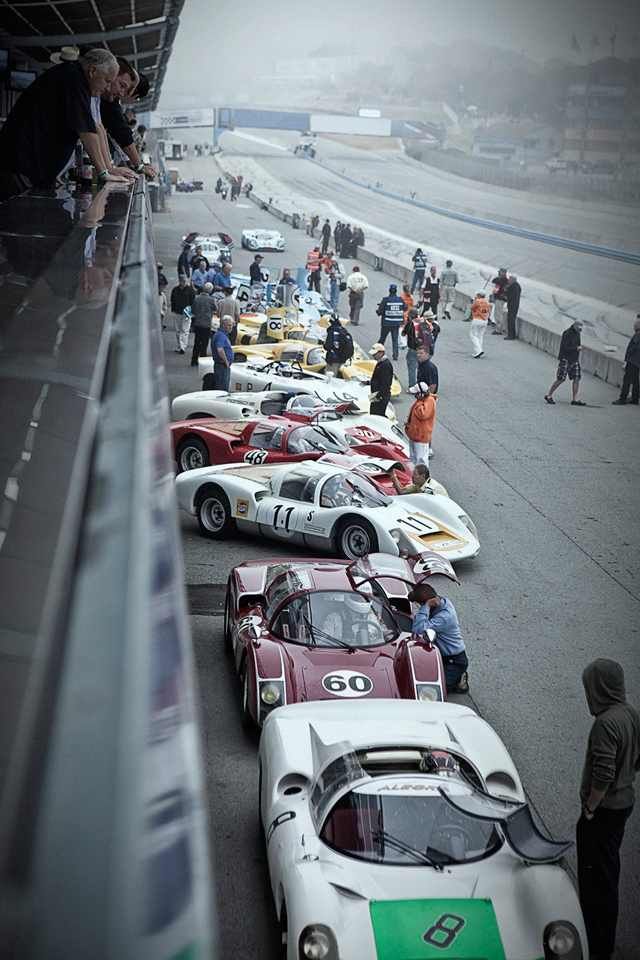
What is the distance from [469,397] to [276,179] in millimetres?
75447

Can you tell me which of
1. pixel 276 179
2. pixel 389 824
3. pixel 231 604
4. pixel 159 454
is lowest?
pixel 276 179

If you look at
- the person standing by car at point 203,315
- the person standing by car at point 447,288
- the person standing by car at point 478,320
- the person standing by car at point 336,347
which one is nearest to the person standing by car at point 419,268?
the person standing by car at point 447,288

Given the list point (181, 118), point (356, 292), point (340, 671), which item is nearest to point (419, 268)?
point (356, 292)

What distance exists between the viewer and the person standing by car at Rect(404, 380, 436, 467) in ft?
50.9

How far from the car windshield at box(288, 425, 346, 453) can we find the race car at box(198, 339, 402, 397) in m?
6.33

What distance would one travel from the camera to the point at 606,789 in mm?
6043

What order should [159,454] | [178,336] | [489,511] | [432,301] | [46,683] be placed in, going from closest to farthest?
1. [46,683]
2. [159,454]
3. [489,511]
4. [178,336]
5. [432,301]

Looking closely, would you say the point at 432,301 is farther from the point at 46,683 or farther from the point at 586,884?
the point at 46,683

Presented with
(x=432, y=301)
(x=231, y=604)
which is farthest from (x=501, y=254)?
(x=231, y=604)

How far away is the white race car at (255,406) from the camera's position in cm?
1733

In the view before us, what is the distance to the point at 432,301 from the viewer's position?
32.5 metres

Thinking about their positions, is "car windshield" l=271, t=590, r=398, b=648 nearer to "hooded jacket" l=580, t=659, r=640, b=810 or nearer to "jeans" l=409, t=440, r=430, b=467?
"hooded jacket" l=580, t=659, r=640, b=810

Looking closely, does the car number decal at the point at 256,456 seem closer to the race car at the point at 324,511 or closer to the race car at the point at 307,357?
the race car at the point at 324,511

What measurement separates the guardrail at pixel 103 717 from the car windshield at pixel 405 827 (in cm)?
434
